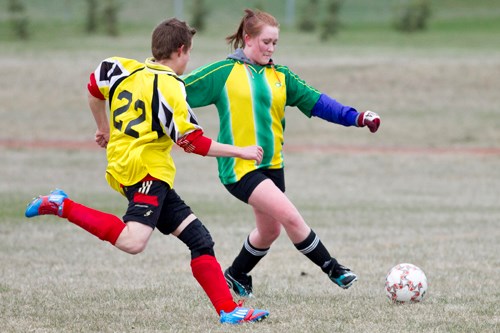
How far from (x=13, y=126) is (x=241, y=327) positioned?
804 inches

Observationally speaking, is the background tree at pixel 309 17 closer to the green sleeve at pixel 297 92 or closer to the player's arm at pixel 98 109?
the green sleeve at pixel 297 92

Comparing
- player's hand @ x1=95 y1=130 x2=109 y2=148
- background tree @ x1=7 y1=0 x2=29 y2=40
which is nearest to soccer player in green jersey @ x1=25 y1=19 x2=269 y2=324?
player's hand @ x1=95 y1=130 x2=109 y2=148

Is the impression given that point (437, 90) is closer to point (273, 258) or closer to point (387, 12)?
point (273, 258)

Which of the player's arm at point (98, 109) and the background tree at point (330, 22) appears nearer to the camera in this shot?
the player's arm at point (98, 109)

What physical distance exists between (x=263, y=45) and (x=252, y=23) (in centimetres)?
18

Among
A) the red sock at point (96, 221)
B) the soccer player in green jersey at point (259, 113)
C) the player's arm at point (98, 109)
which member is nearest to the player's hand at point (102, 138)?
the player's arm at point (98, 109)

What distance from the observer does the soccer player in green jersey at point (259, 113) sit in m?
6.50

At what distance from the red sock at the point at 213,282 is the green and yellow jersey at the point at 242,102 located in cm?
93

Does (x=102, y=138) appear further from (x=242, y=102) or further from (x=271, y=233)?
(x=271, y=233)

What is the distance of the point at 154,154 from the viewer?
18.9ft

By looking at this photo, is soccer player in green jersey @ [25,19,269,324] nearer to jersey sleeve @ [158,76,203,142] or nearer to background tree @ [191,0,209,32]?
jersey sleeve @ [158,76,203,142]

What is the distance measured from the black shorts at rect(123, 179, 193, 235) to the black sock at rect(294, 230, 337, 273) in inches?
43.6

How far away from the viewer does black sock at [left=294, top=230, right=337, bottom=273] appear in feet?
21.6

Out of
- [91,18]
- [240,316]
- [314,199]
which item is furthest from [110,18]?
[240,316]
